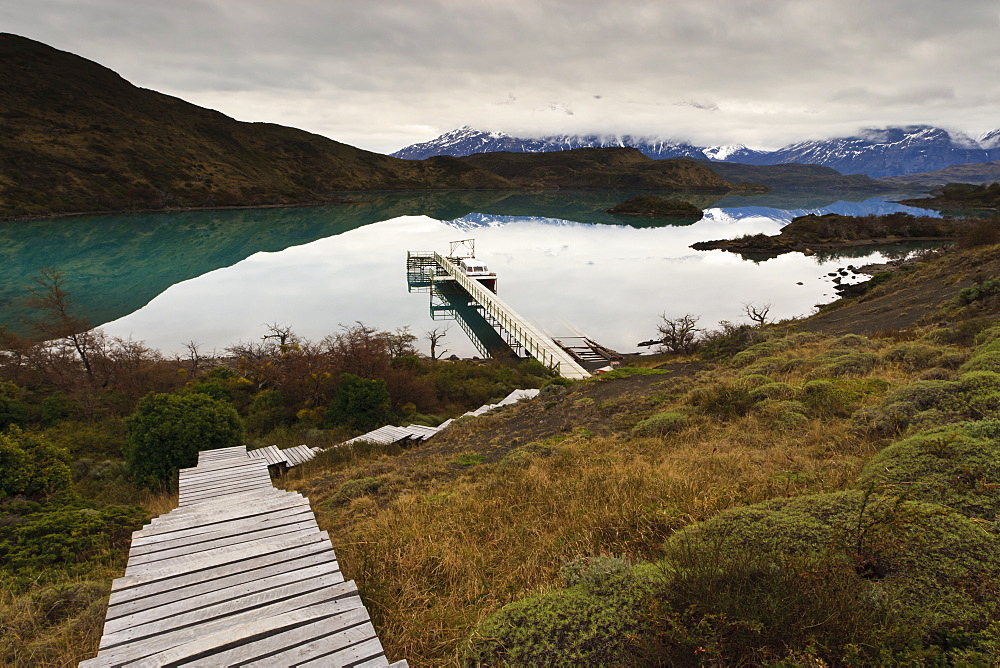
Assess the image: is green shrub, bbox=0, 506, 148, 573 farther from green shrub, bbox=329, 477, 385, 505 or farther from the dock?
the dock

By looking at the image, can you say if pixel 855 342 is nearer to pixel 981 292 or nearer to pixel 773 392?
pixel 981 292

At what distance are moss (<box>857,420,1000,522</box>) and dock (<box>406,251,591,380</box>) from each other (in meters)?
15.4

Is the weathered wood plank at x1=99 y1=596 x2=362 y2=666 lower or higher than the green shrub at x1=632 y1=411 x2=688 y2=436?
higher

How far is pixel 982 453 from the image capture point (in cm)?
396

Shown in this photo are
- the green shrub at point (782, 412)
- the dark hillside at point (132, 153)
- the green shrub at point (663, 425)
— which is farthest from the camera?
the dark hillside at point (132, 153)

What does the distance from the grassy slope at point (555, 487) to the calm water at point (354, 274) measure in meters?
16.9

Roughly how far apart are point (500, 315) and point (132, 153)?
9804 cm

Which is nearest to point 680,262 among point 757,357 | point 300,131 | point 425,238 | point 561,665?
point 425,238

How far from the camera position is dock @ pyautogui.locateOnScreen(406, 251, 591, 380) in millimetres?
21773

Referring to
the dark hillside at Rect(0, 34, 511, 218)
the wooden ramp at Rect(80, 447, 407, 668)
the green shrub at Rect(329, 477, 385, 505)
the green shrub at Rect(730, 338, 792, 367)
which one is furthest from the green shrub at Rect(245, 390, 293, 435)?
the dark hillside at Rect(0, 34, 511, 218)

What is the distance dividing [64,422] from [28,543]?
10530mm

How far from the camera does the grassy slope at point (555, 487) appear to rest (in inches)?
161

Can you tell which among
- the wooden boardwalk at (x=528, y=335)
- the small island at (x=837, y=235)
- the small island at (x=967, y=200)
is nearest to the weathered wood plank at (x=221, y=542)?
the wooden boardwalk at (x=528, y=335)

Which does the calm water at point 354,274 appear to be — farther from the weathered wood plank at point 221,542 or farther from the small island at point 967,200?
the small island at point 967,200
